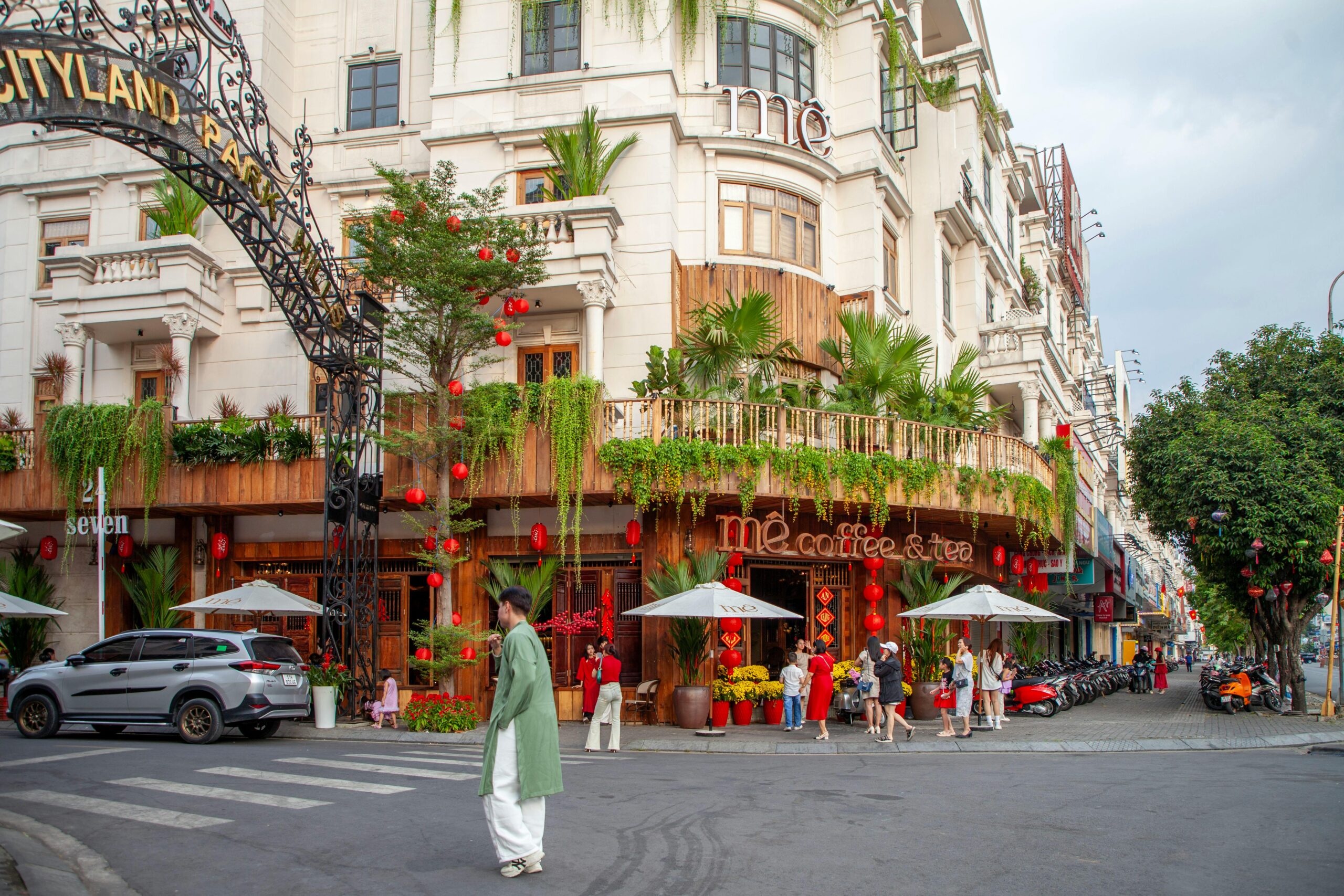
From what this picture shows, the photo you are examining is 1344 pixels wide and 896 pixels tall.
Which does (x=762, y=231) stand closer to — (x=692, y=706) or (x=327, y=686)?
(x=692, y=706)

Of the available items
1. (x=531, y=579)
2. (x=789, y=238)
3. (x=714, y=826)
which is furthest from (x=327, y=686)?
(x=789, y=238)

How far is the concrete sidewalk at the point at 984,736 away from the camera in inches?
658

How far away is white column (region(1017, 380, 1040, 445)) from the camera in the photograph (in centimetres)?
2902

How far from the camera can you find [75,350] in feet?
75.5

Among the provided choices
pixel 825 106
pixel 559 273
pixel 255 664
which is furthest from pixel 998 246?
pixel 255 664

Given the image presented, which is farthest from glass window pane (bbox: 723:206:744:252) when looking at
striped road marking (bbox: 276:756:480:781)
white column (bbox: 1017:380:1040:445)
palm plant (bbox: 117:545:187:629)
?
striped road marking (bbox: 276:756:480:781)

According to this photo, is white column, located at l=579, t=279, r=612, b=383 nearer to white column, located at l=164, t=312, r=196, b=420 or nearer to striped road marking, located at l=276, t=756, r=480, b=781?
white column, located at l=164, t=312, r=196, b=420

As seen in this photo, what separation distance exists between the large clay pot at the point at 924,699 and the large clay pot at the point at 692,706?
14.7 feet

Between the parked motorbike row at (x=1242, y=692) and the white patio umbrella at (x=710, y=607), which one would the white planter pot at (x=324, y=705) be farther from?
the parked motorbike row at (x=1242, y=692)

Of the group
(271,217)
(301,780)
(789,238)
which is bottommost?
(301,780)

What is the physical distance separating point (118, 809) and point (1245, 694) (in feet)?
75.4

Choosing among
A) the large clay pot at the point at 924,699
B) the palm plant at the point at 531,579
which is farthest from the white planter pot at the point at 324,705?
the large clay pot at the point at 924,699

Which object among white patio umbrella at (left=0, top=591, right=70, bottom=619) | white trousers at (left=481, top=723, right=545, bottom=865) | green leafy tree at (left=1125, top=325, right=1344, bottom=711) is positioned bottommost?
white trousers at (left=481, top=723, right=545, bottom=865)

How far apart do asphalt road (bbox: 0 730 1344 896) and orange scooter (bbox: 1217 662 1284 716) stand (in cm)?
1106
